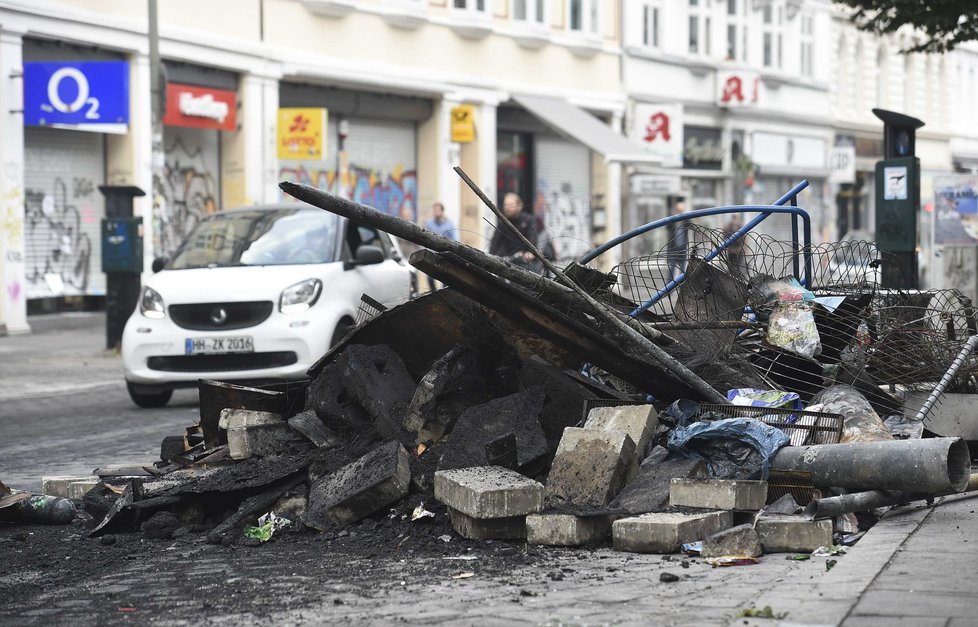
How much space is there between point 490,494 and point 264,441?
82.2 inches

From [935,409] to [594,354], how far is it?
2030mm

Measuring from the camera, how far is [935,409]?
8234 millimetres

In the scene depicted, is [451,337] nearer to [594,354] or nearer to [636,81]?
[594,354]

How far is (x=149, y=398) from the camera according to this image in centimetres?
1341

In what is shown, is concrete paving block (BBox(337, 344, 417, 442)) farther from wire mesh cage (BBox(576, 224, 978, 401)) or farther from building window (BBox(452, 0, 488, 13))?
building window (BBox(452, 0, 488, 13))

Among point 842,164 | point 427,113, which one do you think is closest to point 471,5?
point 427,113

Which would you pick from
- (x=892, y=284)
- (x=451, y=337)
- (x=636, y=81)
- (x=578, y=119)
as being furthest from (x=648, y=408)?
(x=636, y=81)

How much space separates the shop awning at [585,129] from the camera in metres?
34.1

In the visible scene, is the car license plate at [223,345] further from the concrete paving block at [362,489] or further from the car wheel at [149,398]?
the concrete paving block at [362,489]

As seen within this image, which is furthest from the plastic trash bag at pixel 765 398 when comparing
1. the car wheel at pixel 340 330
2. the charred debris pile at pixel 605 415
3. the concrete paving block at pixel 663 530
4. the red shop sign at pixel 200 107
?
the red shop sign at pixel 200 107

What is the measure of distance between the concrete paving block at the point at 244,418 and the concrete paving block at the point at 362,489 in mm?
1093

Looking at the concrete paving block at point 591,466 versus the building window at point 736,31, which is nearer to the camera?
the concrete paving block at point 591,466

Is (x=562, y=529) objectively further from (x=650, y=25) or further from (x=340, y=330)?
(x=650, y=25)

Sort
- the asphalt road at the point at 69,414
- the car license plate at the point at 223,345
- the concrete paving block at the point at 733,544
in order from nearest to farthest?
the concrete paving block at the point at 733,544 → the asphalt road at the point at 69,414 → the car license plate at the point at 223,345
